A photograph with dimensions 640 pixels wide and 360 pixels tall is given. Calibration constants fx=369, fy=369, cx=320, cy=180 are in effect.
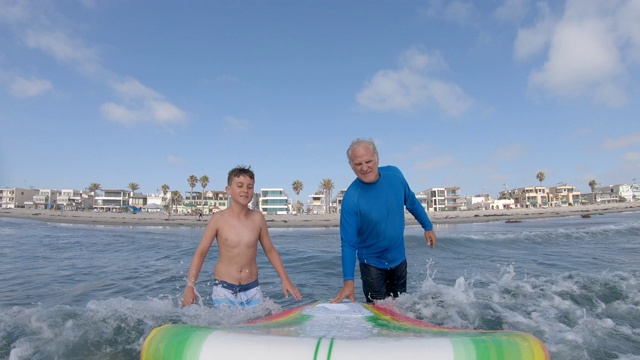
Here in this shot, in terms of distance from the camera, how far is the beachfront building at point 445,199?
9250 cm

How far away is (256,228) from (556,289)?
5389 mm

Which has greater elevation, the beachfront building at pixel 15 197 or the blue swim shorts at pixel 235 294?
the beachfront building at pixel 15 197

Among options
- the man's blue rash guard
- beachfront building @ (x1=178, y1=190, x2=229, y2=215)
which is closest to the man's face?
→ the man's blue rash guard

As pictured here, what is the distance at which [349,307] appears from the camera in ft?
10.3

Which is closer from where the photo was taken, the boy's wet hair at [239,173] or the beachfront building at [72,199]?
the boy's wet hair at [239,173]

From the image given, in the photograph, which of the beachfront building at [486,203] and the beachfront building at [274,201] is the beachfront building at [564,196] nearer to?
the beachfront building at [486,203]

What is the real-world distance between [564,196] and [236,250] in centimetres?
11079

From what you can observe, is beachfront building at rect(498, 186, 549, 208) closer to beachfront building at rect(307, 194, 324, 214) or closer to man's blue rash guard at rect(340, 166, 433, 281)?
beachfront building at rect(307, 194, 324, 214)

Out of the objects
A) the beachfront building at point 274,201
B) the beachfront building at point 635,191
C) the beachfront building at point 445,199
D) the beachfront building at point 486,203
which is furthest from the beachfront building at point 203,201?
the beachfront building at point 635,191

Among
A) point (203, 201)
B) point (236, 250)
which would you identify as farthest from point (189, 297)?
point (203, 201)

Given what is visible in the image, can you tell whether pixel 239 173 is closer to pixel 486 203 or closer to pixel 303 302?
pixel 303 302

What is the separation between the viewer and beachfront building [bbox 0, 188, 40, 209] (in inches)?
3841

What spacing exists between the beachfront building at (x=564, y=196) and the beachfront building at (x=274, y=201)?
219 ft

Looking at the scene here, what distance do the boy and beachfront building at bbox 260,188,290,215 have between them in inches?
3184
